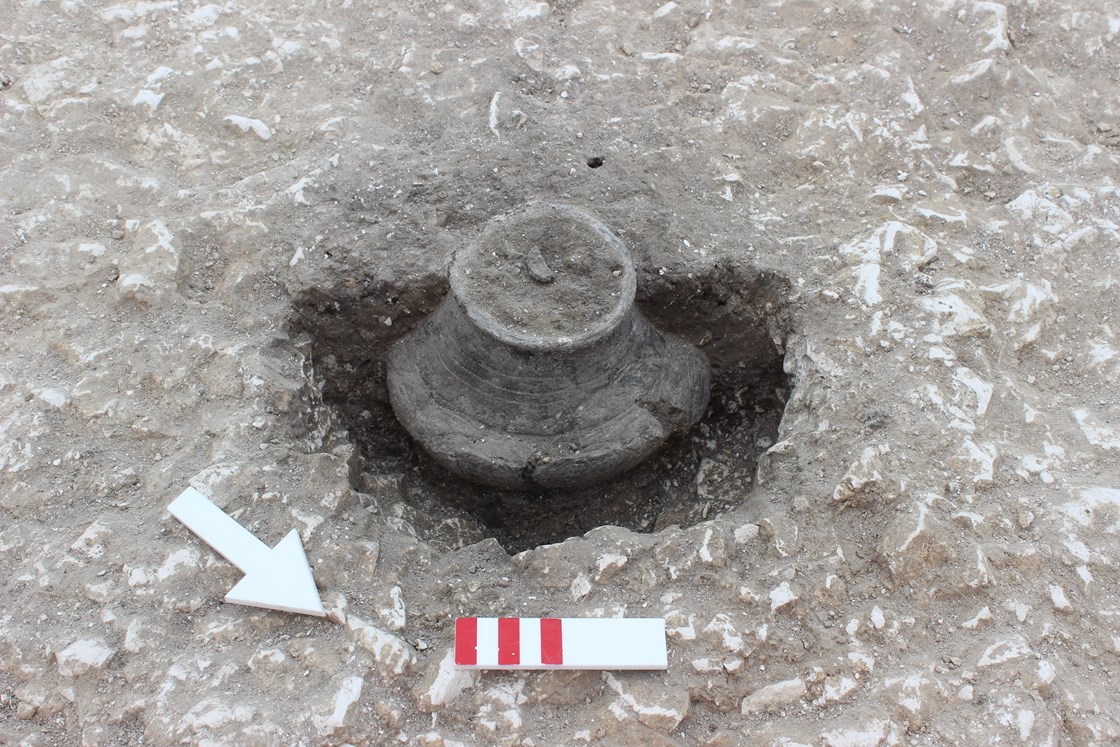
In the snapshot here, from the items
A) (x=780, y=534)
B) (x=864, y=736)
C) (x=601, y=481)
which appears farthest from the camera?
(x=601, y=481)

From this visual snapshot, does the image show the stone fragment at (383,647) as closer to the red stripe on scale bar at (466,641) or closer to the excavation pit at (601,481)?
the red stripe on scale bar at (466,641)

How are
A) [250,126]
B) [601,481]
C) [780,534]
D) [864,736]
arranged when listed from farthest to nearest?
[250,126] < [601,481] < [780,534] < [864,736]

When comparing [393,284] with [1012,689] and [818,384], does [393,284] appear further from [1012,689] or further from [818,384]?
[1012,689]

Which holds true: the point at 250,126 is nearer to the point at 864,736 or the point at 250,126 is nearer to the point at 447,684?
the point at 447,684

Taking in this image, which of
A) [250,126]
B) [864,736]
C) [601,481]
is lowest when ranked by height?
[601,481]

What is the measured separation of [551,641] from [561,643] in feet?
0.08

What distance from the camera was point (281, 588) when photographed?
2045 mm

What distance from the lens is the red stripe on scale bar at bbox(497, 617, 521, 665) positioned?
77.9 inches

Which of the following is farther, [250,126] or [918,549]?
[250,126]

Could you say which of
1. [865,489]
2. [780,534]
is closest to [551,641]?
[780,534]

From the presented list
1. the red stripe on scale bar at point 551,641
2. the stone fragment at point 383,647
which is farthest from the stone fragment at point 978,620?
the stone fragment at point 383,647

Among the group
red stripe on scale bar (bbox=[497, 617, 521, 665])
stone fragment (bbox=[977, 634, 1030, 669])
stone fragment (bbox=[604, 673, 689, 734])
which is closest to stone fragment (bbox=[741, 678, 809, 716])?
stone fragment (bbox=[604, 673, 689, 734])

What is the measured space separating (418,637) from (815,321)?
1.42 metres

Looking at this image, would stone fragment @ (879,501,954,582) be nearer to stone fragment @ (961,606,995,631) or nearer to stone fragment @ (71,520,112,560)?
stone fragment @ (961,606,995,631)
